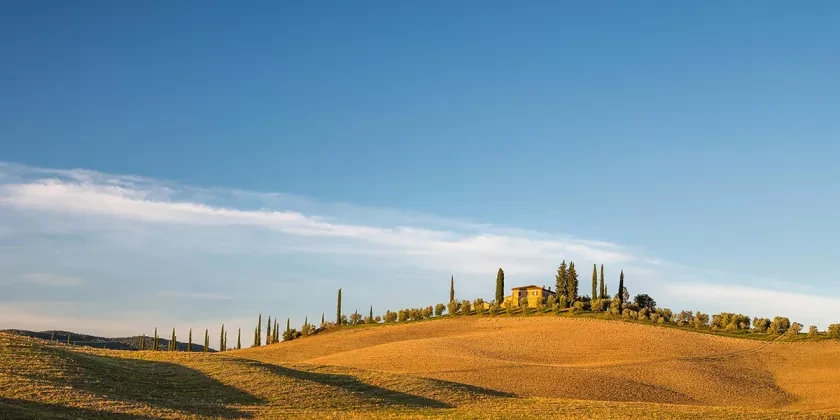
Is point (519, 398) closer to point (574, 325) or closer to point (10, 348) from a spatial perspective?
point (10, 348)

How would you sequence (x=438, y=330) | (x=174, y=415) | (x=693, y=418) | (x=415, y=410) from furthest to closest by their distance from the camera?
(x=438, y=330) < (x=415, y=410) < (x=693, y=418) < (x=174, y=415)

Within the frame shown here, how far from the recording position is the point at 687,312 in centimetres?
11219

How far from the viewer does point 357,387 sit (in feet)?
162

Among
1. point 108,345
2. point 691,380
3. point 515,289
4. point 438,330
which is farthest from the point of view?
point 108,345

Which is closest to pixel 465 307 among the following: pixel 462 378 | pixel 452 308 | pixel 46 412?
pixel 452 308

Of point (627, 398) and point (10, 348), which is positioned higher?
point (10, 348)

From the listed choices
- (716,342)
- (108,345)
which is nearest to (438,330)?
(716,342)

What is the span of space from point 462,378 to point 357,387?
12705mm

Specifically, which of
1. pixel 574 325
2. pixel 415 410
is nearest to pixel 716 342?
pixel 574 325

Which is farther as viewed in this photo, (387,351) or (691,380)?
(387,351)

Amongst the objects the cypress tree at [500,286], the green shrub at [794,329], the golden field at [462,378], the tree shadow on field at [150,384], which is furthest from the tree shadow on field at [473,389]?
the cypress tree at [500,286]

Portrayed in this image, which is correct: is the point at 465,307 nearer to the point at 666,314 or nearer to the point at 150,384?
the point at 666,314

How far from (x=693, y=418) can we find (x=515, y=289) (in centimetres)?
11239

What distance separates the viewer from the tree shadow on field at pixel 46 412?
30.5m
